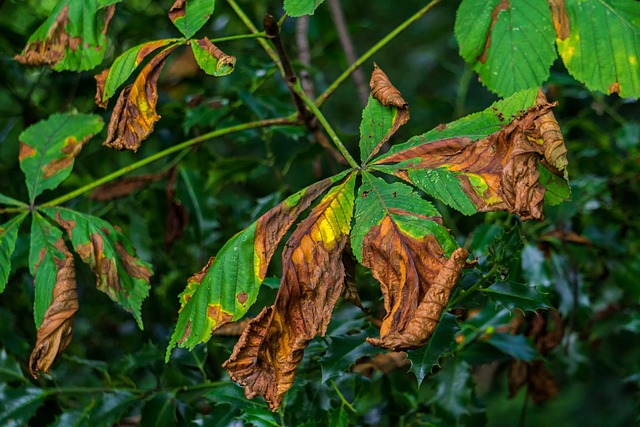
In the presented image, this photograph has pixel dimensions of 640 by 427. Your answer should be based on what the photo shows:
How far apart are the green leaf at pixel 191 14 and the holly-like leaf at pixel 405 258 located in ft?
1.25

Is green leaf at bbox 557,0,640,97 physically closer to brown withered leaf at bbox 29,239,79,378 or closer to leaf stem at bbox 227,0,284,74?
leaf stem at bbox 227,0,284,74

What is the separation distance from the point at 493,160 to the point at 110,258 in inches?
25.1

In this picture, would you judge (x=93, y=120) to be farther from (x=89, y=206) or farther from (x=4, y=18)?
(x=4, y=18)

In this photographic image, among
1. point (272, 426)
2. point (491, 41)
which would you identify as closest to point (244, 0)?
point (491, 41)

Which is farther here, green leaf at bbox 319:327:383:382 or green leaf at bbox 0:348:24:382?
green leaf at bbox 0:348:24:382

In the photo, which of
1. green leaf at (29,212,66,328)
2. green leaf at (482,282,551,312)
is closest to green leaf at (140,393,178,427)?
green leaf at (29,212,66,328)

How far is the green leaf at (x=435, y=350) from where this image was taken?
1065mm

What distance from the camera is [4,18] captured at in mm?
2109

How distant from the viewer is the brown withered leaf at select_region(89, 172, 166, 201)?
1579 millimetres

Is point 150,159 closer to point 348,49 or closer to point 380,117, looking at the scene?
point 380,117

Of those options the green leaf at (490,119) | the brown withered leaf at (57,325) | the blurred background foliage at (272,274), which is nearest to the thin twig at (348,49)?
the blurred background foliage at (272,274)

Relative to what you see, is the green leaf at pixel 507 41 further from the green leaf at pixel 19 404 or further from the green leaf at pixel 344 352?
the green leaf at pixel 19 404

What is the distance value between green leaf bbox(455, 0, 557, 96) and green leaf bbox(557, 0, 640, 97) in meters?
0.04

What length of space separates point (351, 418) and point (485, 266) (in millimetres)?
396
